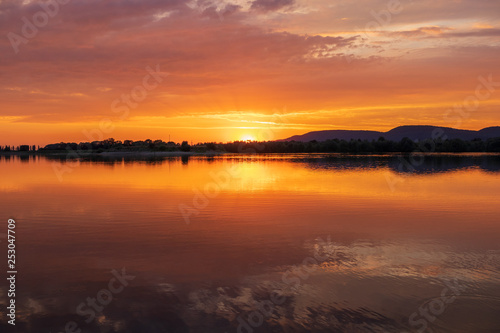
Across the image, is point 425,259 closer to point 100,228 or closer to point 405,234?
point 405,234

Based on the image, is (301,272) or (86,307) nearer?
(86,307)

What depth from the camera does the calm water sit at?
1055cm

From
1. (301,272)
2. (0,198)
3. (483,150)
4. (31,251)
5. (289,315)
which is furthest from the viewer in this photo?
(483,150)

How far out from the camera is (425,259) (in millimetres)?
15406

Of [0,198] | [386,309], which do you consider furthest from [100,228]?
[0,198]

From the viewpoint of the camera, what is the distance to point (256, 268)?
14320mm

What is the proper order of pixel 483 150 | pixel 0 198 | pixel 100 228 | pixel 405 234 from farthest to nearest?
pixel 483 150 < pixel 0 198 < pixel 100 228 < pixel 405 234

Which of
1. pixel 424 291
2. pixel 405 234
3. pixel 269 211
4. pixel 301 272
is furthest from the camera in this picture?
pixel 269 211

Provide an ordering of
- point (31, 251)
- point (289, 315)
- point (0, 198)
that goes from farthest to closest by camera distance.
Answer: point (0, 198) < point (31, 251) < point (289, 315)

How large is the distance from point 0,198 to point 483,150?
8541 inches

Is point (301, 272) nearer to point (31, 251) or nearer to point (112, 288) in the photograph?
point (112, 288)

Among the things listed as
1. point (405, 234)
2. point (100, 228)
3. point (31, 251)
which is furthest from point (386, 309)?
point (100, 228)

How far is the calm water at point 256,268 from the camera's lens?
10.5 meters

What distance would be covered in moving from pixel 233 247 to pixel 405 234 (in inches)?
347
